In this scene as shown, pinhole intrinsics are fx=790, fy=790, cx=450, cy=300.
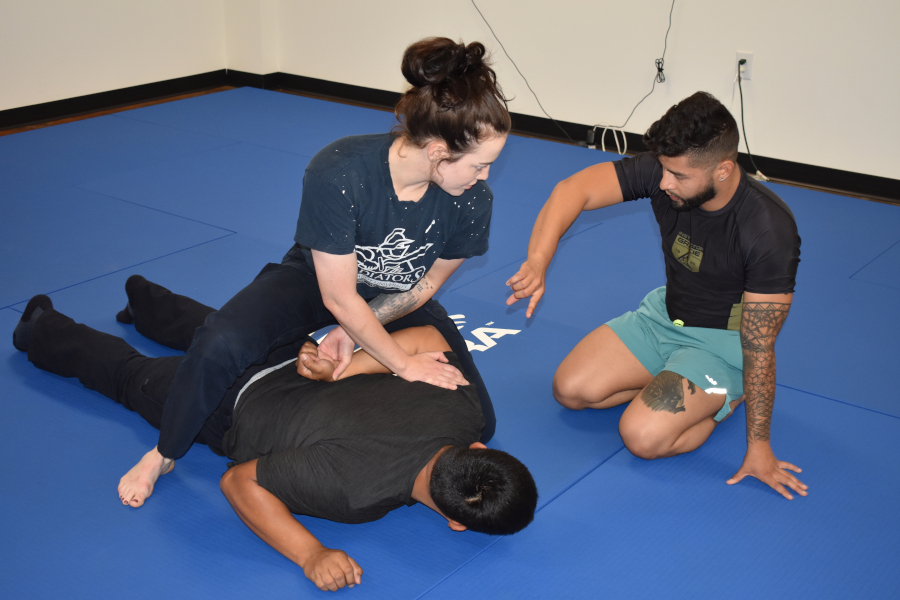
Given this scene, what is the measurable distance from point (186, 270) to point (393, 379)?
5.41 ft

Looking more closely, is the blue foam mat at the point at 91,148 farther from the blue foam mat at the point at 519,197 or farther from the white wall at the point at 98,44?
the blue foam mat at the point at 519,197

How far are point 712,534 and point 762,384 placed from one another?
0.42 m

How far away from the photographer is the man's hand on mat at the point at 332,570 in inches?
69.4

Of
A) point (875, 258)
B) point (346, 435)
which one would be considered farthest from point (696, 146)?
point (875, 258)

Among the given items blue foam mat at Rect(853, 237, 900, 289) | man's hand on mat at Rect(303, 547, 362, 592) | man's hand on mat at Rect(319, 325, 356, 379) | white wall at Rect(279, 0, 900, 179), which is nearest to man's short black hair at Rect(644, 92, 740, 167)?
man's hand on mat at Rect(319, 325, 356, 379)

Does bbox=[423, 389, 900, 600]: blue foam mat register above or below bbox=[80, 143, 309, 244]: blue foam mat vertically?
above

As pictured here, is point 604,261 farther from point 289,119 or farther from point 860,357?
point 289,119

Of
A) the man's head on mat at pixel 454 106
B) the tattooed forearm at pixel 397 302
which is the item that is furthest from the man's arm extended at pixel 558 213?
the man's head on mat at pixel 454 106

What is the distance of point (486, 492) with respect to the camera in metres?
1.72

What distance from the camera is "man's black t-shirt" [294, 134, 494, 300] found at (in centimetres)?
188

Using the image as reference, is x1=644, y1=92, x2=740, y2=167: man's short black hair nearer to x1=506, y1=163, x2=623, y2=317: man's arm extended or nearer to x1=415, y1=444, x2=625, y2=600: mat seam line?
x1=506, y1=163, x2=623, y2=317: man's arm extended

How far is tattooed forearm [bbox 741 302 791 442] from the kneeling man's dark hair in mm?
759

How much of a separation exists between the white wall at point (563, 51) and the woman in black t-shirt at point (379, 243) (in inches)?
132

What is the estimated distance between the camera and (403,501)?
186cm
